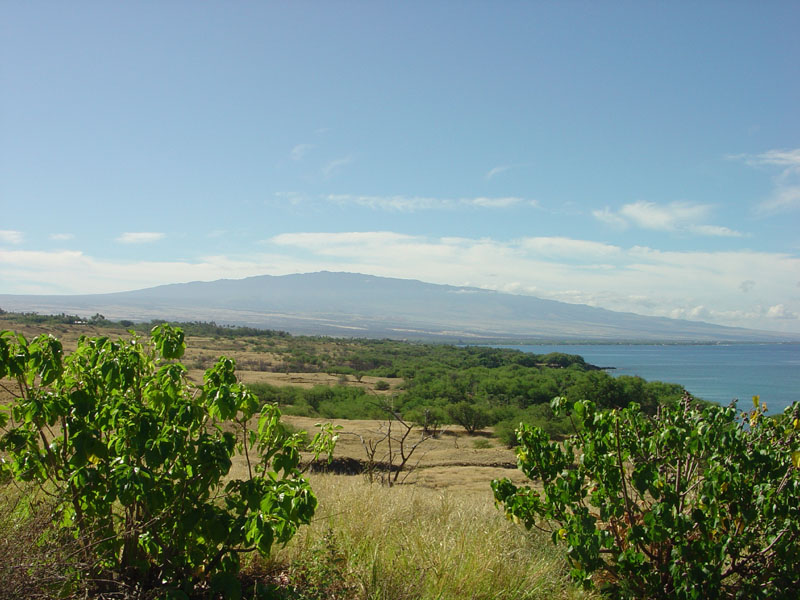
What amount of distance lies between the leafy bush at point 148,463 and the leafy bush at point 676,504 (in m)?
1.81

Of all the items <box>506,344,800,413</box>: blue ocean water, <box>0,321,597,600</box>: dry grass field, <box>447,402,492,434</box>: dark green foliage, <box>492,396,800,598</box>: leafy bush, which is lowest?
<box>506,344,800,413</box>: blue ocean water

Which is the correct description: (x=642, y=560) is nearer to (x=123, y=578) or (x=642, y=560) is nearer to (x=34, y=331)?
(x=123, y=578)

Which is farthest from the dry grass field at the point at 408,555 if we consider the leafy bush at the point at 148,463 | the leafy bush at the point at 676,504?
the leafy bush at the point at 148,463

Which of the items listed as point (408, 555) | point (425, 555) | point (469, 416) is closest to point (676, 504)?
point (425, 555)

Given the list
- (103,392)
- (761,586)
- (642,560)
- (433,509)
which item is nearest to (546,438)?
(642,560)

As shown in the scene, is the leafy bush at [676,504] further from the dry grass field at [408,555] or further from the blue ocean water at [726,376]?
the blue ocean water at [726,376]

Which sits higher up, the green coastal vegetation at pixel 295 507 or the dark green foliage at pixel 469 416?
the green coastal vegetation at pixel 295 507

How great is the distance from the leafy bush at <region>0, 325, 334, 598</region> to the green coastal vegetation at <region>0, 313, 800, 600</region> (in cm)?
1

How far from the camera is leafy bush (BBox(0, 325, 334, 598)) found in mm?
→ 2908

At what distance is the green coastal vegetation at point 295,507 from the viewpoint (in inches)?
119

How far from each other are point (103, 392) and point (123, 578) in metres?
Result: 1.11

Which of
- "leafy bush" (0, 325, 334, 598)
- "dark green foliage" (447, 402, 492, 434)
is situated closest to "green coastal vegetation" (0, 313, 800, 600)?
"leafy bush" (0, 325, 334, 598)

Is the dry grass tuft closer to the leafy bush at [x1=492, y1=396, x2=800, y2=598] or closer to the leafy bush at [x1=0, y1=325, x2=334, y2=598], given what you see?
the leafy bush at [x1=492, y1=396, x2=800, y2=598]

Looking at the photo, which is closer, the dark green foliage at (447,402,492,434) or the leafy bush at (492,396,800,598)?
the leafy bush at (492,396,800,598)
